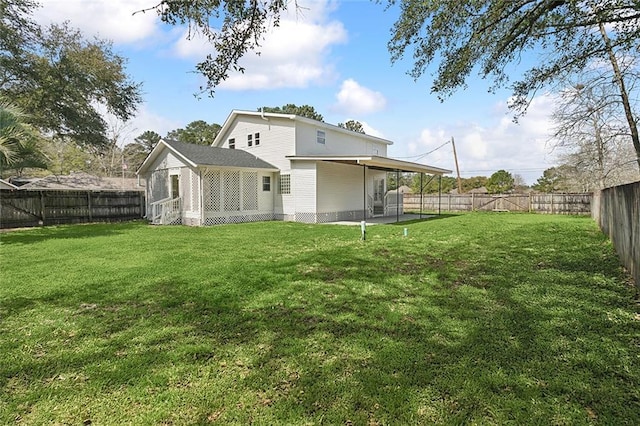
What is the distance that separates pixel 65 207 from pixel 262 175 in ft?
32.5

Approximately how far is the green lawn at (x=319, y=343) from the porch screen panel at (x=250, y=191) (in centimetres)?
937

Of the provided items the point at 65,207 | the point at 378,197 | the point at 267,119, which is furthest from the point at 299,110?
the point at 65,207

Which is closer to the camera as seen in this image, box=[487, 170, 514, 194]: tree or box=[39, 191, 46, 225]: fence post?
box=[39, 191, 46, 225]: fence post

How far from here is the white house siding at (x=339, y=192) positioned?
1592 cm

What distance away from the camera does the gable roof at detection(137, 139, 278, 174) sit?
14.5 metres

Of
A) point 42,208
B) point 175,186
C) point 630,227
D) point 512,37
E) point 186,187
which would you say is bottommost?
point 630,227

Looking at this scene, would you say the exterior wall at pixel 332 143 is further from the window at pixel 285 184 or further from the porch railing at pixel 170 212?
the porch railing at pixel 170 212

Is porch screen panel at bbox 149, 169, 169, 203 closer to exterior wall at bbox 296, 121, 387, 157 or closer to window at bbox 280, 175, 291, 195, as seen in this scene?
window at bbox 280, 175, 291, 195

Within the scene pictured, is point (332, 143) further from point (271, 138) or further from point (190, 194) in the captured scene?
point (190, 194)

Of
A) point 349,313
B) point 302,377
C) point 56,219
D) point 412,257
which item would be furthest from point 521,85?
point 56,219

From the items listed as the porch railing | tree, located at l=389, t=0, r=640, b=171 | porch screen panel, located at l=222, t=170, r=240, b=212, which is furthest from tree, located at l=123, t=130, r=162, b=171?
tree, located at l=389, t=0, r=640, b=171

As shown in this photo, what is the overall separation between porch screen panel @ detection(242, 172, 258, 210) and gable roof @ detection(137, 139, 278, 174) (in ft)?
1.70

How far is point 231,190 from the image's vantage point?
15.4 meters

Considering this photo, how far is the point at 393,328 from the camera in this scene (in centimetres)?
354
